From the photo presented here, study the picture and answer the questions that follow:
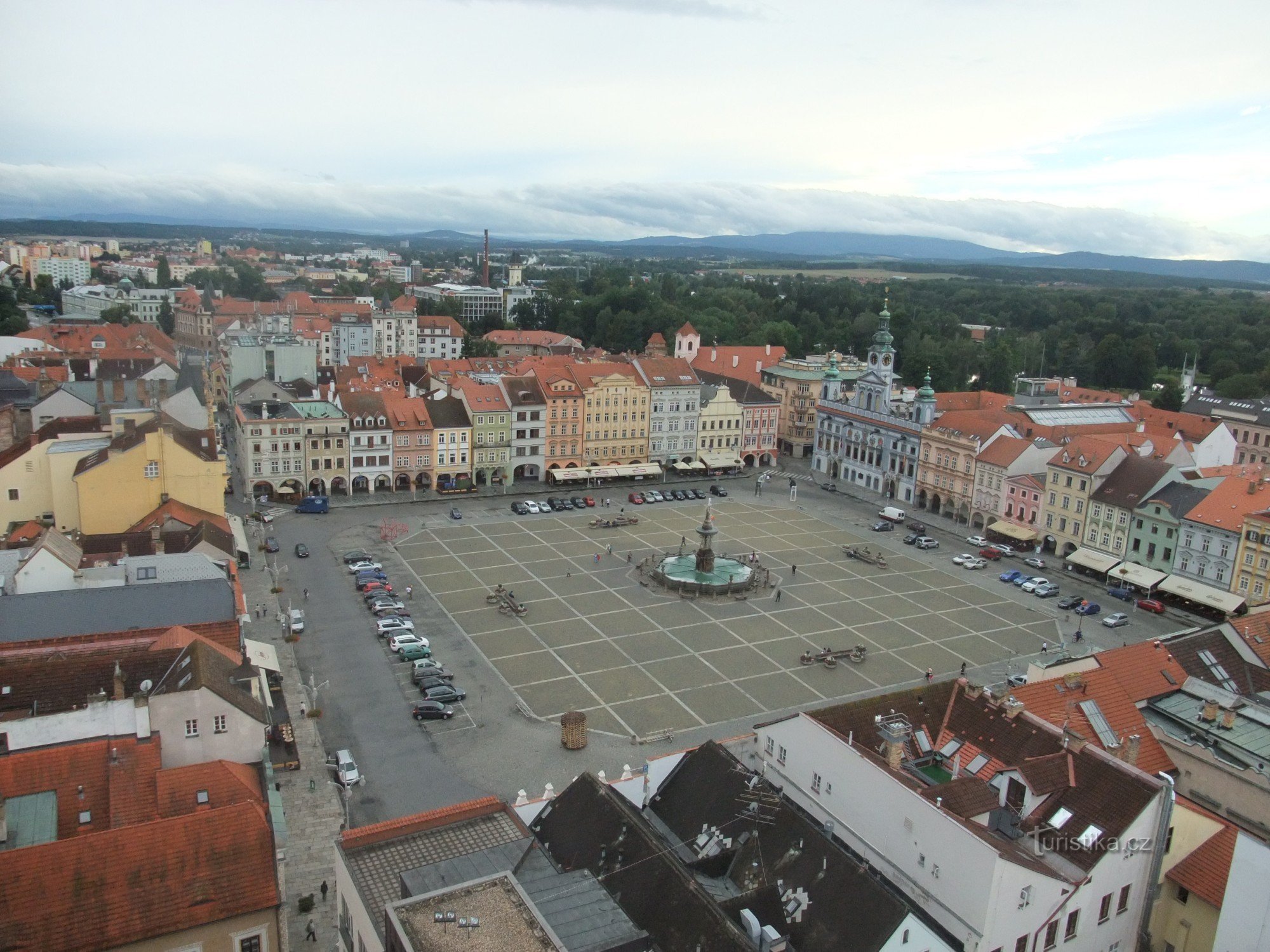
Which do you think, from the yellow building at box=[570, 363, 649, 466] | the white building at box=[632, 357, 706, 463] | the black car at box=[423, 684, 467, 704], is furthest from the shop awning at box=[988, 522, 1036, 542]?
the black car at box=[423, 684, 467, 704]

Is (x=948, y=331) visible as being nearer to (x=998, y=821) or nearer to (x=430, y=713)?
(x=430, y=713)

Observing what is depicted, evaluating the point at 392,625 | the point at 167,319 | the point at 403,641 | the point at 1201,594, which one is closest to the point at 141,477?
the point at 392,625

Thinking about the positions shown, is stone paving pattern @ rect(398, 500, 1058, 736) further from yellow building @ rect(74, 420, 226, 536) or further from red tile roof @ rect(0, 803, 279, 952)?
red tile roof @ rect(0, 803, 279, 952)

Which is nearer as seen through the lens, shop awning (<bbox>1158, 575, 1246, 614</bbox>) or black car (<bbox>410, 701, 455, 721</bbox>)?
black car (<bbox>410, 701, 455, 721</bbox>)

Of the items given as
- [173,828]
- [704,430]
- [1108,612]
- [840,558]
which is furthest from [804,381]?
[173,828]

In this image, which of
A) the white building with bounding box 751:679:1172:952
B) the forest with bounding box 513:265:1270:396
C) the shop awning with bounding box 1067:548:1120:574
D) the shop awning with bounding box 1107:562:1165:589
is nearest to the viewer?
the white building with bounding box 751:679:1172:952
